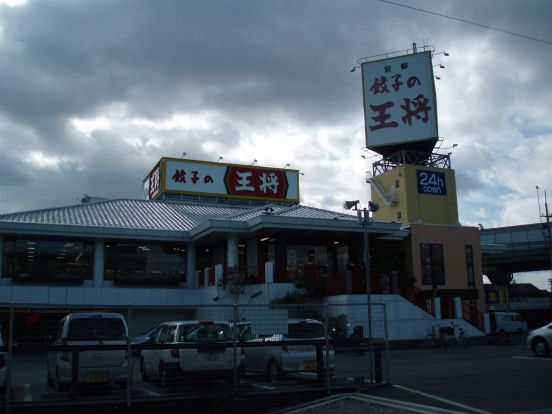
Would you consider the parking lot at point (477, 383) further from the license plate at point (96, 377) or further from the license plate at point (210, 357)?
the license plate at point (96, 377)

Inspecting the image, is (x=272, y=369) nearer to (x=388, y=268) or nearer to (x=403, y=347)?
(x=403, y=347)

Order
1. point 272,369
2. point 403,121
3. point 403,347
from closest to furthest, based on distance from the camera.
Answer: point 272,369 → point 403,347 → point 403,121

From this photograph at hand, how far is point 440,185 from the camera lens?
58.7 metres

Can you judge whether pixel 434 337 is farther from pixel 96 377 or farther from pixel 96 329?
pixel 96 377

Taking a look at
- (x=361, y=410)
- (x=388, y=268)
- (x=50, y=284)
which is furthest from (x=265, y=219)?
(x=361, y=410)

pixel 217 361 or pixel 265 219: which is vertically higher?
pixel 265 219

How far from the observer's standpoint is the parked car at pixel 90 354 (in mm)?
11227

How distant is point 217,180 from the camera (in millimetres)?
44906

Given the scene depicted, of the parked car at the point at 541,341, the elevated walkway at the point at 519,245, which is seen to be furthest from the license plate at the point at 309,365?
the elevated walkway at the point at 519,245

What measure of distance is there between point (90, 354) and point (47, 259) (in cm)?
2137

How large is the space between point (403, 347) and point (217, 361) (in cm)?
1672

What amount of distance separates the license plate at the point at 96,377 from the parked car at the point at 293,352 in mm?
2979

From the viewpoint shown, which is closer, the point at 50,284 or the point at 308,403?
the point at 308,403

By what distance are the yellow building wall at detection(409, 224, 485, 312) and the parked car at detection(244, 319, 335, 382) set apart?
67.9ft
